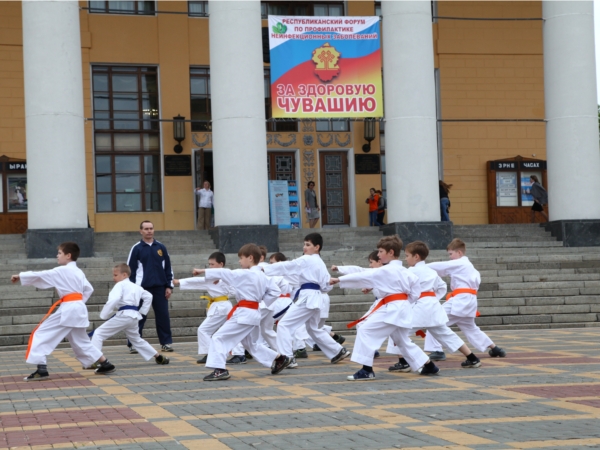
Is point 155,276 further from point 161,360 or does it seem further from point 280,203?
point 280,203

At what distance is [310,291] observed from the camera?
470 inches

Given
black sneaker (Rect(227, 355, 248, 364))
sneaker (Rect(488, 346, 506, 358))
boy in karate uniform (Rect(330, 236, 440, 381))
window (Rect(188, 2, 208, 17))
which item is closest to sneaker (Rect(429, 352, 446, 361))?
sneaker (Rect(488, 346, 506, 358))

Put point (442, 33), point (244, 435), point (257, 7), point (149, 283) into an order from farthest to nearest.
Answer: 1. point (442, 33)
2. point (257, 7)
3. point (149, 283)
4. point (244, 435)

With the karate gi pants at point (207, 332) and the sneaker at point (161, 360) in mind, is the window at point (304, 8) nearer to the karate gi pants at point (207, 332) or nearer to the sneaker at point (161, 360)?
the karate gi pants at point (207, 332)

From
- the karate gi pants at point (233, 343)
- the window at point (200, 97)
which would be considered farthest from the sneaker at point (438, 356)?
the window at point (200, 97)

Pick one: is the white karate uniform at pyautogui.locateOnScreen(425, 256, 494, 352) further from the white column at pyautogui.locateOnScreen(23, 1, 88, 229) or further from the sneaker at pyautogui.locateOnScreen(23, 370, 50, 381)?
the white column at pyautogui.locateOnScreen(23, 1, 88, 229)

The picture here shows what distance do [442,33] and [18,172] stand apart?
44.2ft

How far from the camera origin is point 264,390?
945 centimetres

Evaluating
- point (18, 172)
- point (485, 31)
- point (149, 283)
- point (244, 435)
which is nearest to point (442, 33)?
point (485, 31)

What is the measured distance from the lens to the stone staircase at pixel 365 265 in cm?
1756

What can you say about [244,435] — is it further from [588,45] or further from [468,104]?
[468,104]

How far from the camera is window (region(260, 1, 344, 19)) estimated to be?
30109 millimetres

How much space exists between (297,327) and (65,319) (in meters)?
2.66

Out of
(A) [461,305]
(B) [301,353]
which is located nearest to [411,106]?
(B) [301,353]
